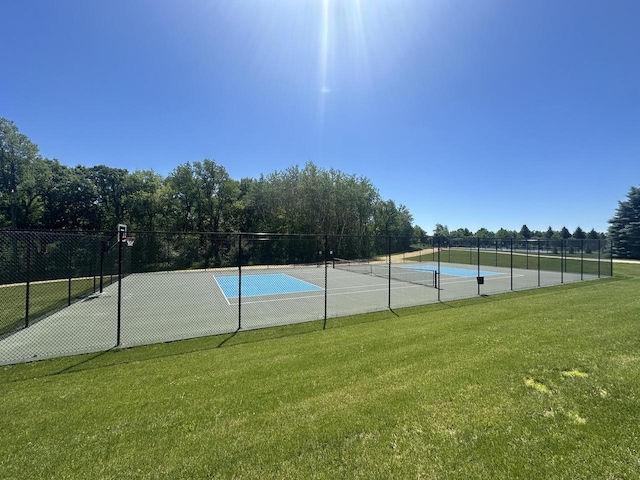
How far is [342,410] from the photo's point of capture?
11.1ft

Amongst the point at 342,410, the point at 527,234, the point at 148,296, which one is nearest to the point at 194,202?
the point at 148,296

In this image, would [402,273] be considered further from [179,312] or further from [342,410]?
[342,410]

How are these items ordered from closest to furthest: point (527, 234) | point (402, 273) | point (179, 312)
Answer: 1. point (179, 312)
2. point (402, 273)
3. point (527, 234)

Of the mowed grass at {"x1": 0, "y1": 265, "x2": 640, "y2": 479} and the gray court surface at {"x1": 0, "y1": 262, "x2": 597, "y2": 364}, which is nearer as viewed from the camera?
the mowed grass at {"x1": 0, "y1": 265, "x2": 640, "y2": 479}

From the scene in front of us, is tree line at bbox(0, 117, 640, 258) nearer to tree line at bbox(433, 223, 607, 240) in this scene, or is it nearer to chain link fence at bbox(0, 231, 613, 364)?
chain link fence at bbox(0, 231, 613, 364)

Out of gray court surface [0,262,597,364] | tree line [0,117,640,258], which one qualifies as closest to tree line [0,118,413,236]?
tree line [0,117,640,258]

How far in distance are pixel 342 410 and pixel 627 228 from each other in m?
52.3

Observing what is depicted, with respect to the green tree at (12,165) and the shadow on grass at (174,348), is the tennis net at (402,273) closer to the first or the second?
the shadow on grass at (174,348)

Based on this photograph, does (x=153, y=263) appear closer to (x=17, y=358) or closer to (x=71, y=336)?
(x=71, y=336)

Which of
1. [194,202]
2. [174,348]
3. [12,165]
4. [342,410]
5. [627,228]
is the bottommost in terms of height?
[174,348]

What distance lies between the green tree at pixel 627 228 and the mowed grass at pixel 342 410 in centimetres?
4406

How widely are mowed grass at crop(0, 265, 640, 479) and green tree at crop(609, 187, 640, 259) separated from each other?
1735 inches

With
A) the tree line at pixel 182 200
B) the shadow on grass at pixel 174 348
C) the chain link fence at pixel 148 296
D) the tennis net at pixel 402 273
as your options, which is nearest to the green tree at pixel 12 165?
the tree line at pixel 182 200

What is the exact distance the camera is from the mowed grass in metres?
2.54
